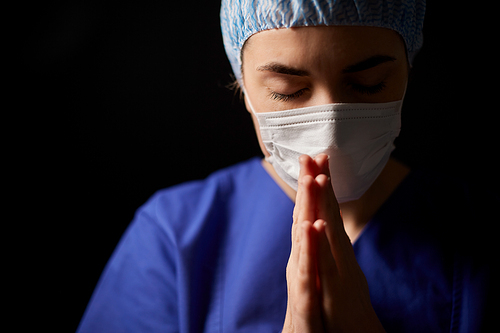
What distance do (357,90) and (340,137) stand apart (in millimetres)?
113

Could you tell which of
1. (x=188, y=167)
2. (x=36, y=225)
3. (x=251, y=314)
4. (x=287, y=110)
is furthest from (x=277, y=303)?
(x=36, y=225)

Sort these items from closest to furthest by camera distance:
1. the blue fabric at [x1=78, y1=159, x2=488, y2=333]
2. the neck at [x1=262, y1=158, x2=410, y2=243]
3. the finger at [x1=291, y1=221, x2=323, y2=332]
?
the finger at [x1=291, y1=221, x2=323, y2=332], the blue fabric at [x1=78, y1=159, x2=488, y2=333], the neck at [x1=262, y1=158, x2=410, y2=243]

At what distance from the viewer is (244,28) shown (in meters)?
0.90

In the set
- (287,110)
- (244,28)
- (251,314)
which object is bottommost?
(251,314)

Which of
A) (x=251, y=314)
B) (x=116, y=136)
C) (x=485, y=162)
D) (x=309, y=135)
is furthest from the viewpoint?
(x=116, y=136)

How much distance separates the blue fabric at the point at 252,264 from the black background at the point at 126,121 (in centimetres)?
41

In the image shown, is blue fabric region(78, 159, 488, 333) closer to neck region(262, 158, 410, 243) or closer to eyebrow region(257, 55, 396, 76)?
neck region(262, 158, 410, 243)

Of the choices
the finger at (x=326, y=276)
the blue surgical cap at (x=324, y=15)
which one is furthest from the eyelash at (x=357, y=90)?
the finger at (x=326, y=276)

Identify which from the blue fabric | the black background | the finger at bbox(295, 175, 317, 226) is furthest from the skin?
the black background

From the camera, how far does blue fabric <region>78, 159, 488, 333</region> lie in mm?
964

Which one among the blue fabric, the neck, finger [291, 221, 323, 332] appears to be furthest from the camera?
the neck

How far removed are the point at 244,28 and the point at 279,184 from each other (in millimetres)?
483

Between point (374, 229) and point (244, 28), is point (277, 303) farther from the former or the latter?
point (244, 28)

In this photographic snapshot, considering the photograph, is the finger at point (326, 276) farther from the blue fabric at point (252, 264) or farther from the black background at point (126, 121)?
the black background at point (126, 121)
